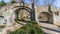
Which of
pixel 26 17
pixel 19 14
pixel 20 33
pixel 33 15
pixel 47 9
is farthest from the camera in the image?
pixel 26 17

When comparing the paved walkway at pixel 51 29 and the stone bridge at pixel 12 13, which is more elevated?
the stone bridge at pixel 12 13

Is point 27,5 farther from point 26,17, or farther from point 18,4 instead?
point 26,17

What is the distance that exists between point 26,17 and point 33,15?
1854 centimetres

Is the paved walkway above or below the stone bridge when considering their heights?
below

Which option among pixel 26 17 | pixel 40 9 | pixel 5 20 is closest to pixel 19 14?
pixel 26 17

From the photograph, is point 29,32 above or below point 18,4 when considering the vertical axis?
below

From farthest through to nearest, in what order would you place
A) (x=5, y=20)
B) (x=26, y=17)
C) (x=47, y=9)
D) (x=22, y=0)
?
(x=26, y=17)
(x=47, y=9)
(x=22, y=0)
(x=5, y=20)

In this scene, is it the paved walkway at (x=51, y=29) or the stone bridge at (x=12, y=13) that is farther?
the stone bridge at (x=12, y=13)

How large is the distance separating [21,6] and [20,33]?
20.0m

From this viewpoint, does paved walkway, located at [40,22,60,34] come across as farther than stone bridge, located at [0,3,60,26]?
No

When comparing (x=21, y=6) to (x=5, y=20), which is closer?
(x=5, y=20)

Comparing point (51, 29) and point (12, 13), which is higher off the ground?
point (12, 13)

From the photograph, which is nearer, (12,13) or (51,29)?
(51,29)

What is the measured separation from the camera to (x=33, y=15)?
24.1 metres
